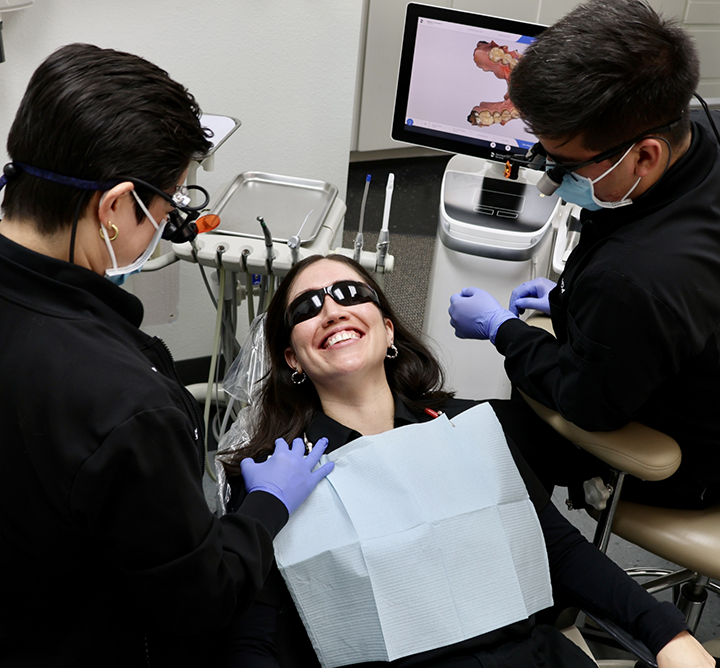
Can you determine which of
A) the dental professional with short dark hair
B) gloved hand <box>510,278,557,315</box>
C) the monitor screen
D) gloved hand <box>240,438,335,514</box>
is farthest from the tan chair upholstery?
the monitor screen

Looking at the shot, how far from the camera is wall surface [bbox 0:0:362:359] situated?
5.93 ft

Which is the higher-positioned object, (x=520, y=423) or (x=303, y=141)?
(x=303, y=141)

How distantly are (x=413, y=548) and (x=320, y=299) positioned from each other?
21.7 inches

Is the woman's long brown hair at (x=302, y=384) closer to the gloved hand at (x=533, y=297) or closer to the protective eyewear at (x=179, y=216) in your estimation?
the gloved hand at (x=533, y=297)

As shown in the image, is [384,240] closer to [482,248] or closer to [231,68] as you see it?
[482,248]

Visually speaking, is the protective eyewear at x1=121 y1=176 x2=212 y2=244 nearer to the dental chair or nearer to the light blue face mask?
the light blue face mask

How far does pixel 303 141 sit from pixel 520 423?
1.11m

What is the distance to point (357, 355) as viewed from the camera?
1479 millimetres

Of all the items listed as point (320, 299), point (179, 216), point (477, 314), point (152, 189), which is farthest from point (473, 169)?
point (152, 189)

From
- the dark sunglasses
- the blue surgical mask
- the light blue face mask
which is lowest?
the dark sunglasses

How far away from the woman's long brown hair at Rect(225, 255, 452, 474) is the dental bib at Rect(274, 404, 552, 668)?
163 millimetres

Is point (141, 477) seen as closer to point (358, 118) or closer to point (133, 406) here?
point (133, 406)

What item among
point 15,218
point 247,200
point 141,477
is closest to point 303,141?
point 247,200

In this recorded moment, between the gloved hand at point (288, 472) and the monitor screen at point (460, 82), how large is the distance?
1049 millimetres
